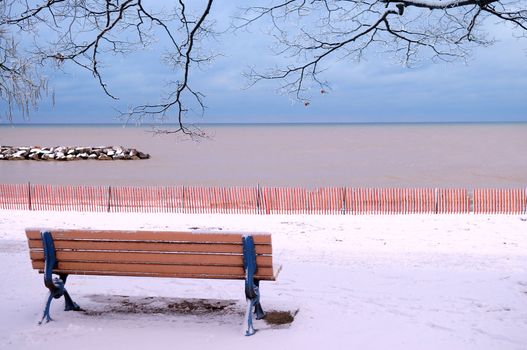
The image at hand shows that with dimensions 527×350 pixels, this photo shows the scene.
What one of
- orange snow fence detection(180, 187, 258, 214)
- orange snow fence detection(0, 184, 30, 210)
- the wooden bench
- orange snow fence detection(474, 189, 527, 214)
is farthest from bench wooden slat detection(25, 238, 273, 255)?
orange snow fence detection(0, 184, 30, 210)

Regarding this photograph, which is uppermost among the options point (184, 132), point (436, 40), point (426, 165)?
point (436, 40)

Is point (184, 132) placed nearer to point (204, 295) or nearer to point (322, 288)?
point (204, 295)

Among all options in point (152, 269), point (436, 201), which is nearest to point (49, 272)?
point (152, 269)

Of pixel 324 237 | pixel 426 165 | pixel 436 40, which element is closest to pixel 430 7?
pixel 436 40

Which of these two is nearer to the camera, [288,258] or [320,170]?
[288,258]

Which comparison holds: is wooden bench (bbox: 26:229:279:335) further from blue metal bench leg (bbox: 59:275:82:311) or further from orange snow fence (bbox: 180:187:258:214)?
orange snow fence (bbox: 180:187:258:214)

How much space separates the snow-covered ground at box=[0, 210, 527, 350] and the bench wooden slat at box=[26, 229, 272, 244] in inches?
29.1

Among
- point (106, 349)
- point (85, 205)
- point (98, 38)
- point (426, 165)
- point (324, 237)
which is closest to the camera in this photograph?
point (106, 349)

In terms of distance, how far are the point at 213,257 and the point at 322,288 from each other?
2.28 metres

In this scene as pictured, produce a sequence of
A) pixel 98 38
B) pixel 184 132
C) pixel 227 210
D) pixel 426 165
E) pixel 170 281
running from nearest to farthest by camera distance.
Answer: pixel 98 38 < pixel 184 132 < pixel 170 281 < pixel 227 210 < pixel 426 165

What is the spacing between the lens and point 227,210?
59.8 ft

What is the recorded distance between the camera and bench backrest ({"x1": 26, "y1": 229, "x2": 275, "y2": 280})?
514cm

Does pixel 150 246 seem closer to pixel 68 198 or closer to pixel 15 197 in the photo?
pixel 68 198

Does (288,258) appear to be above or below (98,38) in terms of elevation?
below
